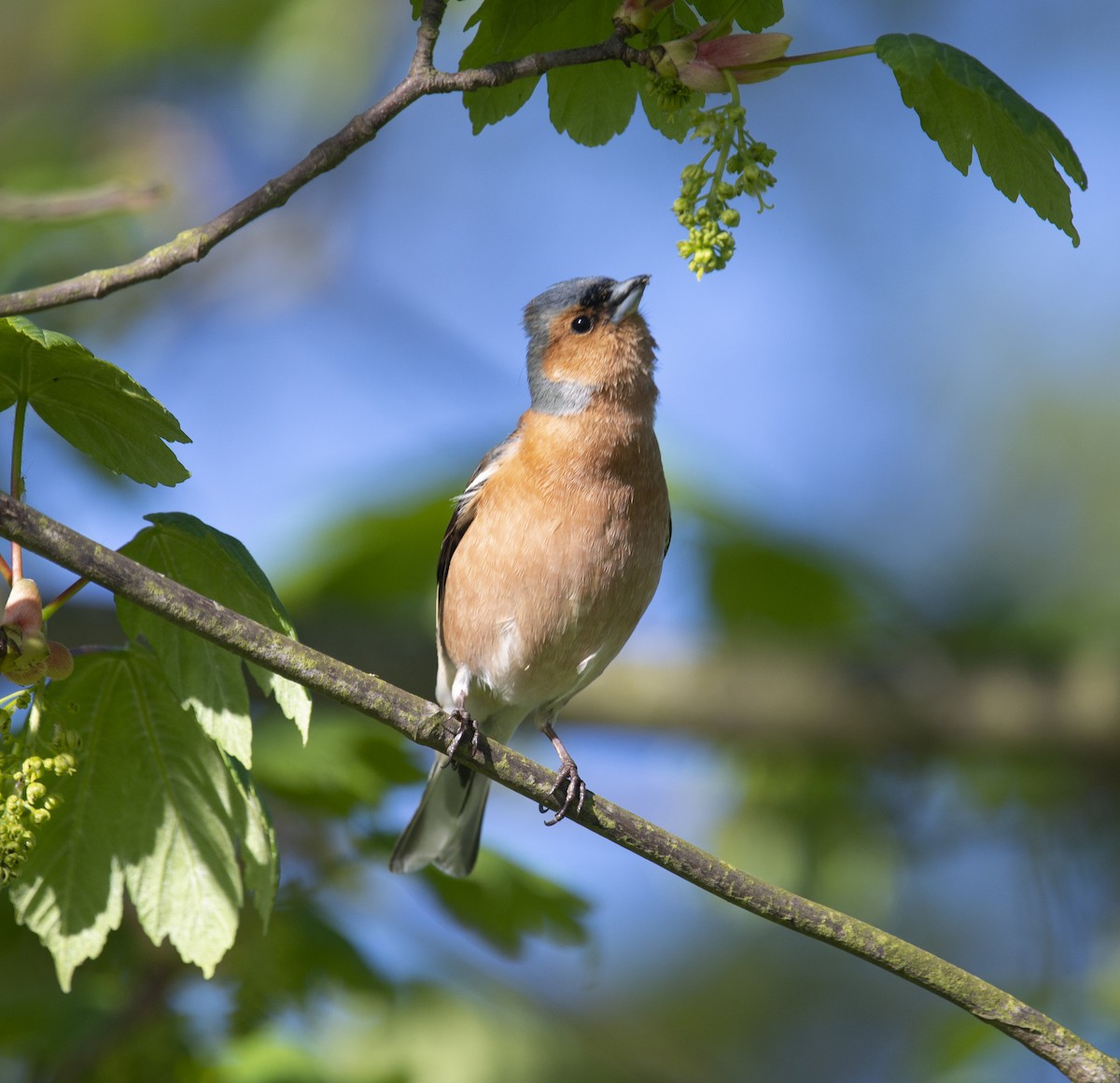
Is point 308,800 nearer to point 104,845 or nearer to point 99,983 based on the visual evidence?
point 99,983

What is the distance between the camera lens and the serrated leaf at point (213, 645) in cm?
303

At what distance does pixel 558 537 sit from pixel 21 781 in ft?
8.94

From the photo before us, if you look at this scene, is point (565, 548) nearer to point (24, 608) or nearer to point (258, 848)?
point (258, 848)

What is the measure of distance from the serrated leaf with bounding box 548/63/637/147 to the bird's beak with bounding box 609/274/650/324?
2.20 m

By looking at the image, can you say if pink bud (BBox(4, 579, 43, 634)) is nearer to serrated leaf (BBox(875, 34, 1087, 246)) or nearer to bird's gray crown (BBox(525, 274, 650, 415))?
serrated leaf (BBox(875, 34, 1087, 246))

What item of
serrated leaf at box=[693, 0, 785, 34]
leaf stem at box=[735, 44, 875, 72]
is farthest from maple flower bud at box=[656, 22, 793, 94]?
serrated leaf at box=[693, 0, 785, 34]

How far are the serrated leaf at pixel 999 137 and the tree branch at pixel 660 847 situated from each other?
1644 mm

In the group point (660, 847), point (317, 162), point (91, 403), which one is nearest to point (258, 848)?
point (660, 847)

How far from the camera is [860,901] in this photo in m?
7.21

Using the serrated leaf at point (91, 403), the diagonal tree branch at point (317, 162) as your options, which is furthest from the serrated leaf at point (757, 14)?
the serrated leaf at point (91, 403)

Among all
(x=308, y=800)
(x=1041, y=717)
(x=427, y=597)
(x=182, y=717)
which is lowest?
(x=182, y=717)

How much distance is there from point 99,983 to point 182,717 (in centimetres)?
202

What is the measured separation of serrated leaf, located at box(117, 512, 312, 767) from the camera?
119 inches

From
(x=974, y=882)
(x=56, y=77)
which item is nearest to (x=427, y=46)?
(x=56, y=77)
